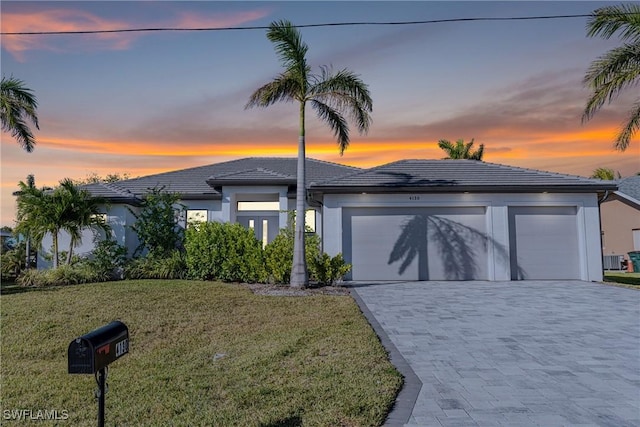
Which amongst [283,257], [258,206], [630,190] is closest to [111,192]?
[258,206]

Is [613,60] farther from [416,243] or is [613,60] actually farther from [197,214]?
[197,214]

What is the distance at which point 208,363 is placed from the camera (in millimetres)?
5125

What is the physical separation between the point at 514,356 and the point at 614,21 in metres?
10.6

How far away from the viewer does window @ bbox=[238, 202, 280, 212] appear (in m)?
16.4

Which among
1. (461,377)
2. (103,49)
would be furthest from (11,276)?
(461,377)

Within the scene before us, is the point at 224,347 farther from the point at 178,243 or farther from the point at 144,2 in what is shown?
the point at 178,243

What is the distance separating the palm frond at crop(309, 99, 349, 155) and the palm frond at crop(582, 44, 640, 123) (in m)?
7.54

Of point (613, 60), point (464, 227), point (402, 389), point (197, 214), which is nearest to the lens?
point (402, 389)

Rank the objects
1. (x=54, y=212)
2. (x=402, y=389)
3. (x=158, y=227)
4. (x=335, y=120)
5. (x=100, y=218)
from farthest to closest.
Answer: (x=100, y=218) → (x=158, y=227) → (x=54, y=212) → (x=335, y=120) → (x=402, y=389)

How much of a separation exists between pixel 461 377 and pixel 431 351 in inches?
40.8

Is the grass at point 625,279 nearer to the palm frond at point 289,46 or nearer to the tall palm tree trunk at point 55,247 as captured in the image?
the palm frond at point 289,46

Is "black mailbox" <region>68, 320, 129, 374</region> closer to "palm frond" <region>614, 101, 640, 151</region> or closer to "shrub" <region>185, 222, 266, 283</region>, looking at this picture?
"shrub" <region>185, 222, 266, 283</region>

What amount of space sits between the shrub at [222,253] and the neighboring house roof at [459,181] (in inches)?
127

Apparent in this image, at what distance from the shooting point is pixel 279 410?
11.6ft
